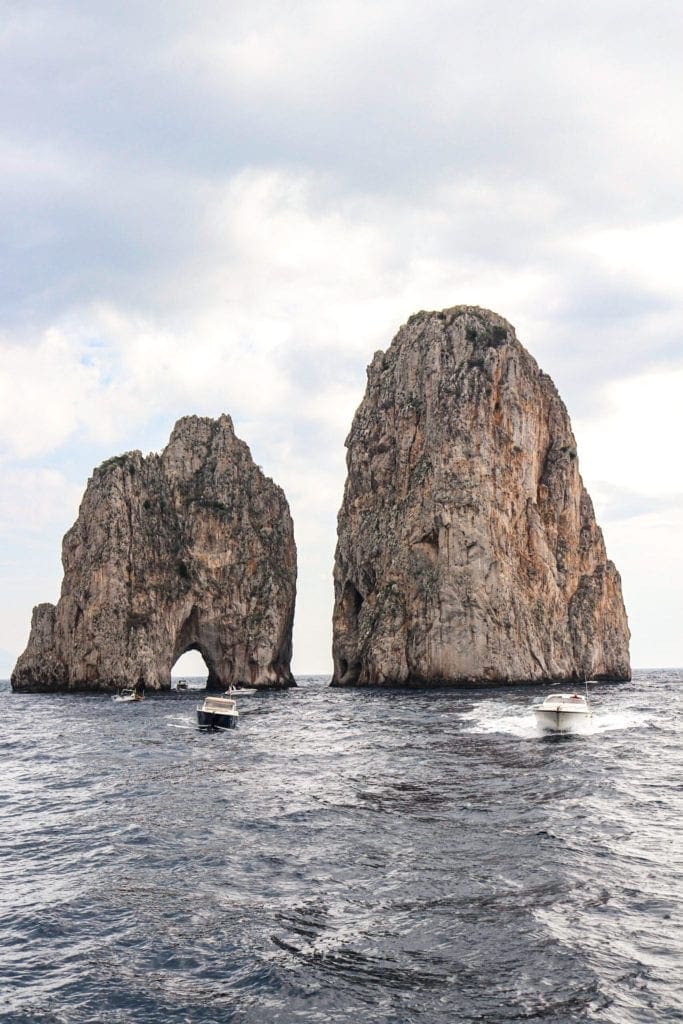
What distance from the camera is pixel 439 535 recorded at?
338ft

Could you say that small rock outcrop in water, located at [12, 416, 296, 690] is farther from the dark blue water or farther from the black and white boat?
the dark blue water

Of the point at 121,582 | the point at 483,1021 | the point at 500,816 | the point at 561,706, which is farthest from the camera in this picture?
the point at 121,582

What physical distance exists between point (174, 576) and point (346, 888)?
9154cm

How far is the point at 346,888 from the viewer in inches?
659

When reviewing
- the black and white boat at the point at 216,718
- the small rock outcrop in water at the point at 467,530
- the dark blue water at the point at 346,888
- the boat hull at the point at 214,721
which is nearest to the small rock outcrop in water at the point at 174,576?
the small rock outcrop in water at the point at 467,530

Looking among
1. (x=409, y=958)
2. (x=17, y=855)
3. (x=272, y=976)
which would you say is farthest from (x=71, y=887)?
(x=409, y=958)

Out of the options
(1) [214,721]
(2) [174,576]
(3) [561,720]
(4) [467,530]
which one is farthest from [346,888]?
(2) [174,576]

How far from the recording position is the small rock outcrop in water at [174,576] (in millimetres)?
97875

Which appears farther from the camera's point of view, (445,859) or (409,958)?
(445,859)

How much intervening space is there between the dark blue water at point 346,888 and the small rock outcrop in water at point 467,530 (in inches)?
2555

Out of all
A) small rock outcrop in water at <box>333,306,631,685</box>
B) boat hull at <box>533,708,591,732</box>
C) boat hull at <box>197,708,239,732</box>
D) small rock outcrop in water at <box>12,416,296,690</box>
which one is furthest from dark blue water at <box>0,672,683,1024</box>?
small rock outcrop in water at <box>333,306,631,685</box>

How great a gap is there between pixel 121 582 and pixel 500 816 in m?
82.5

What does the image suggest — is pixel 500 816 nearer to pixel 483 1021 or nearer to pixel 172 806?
pixel 172 806

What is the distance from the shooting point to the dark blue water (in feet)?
38.5
